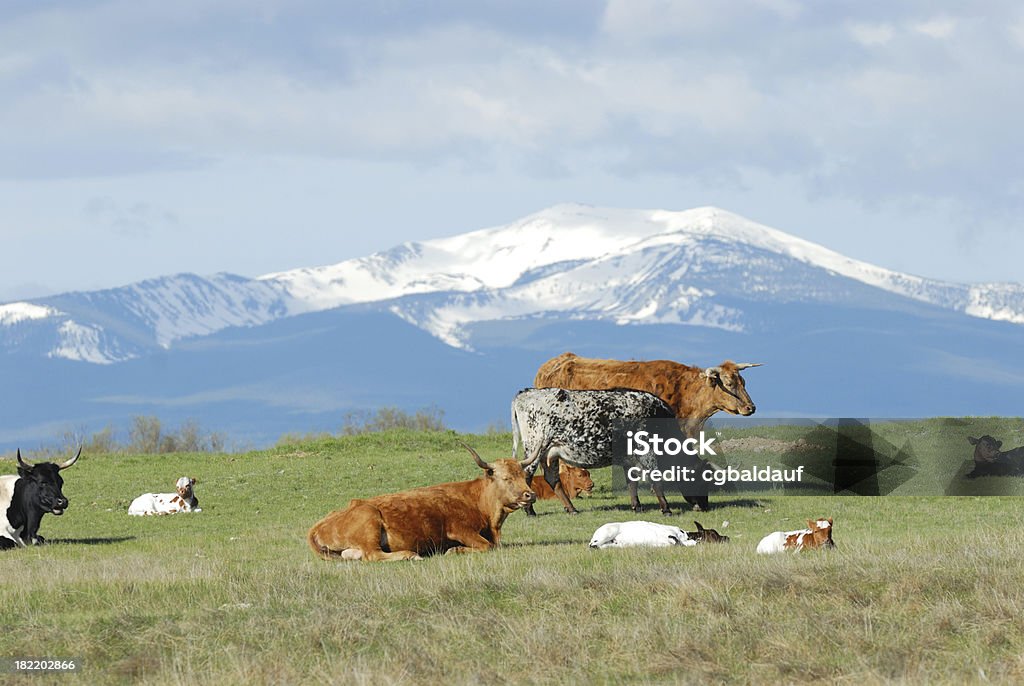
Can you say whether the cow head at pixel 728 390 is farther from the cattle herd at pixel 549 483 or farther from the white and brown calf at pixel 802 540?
the white and brown calf at pixel 802 540

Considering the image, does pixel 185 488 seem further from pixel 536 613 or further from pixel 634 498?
pixel 536 613

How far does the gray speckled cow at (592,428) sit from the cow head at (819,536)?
5.38 m

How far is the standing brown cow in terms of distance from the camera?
2534 centimetres

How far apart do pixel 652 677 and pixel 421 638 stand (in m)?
2.23

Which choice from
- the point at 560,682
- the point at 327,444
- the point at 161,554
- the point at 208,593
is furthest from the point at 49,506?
the point at 327,444

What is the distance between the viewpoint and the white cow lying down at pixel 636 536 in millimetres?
18458

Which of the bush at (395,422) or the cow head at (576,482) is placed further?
the bush at (395,422)

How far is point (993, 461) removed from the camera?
27.0 meters

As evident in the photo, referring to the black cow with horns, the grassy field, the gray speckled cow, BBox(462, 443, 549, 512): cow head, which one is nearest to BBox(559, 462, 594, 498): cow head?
the gray speckled cow

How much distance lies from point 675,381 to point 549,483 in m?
3.67

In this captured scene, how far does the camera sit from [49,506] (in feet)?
67.2

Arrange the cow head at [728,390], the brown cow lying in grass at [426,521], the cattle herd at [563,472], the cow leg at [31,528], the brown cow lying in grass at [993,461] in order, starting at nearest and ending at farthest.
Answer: the brown cow lying in grass at [426,521] < the cattle herd at [563,472] < the cow leg at [31,528] < the cow head at [728,390] < the brown cow lying in grass at [993,461]

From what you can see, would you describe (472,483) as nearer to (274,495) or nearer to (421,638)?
(421,638)

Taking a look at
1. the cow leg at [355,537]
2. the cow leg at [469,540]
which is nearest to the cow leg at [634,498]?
the cow leg at [469,540]
